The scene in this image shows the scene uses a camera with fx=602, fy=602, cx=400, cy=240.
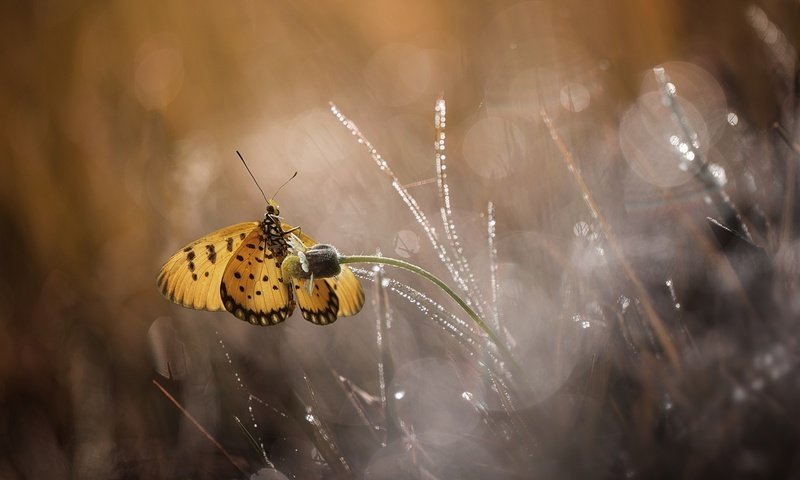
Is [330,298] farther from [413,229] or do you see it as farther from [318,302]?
[413,229]

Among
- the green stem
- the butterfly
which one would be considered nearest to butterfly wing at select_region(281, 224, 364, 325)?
the butterfly


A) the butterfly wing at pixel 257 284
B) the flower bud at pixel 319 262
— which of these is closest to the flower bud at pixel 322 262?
the flower bud at pixel 319 262

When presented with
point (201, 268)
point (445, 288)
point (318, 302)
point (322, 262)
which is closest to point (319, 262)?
point (322, 262)

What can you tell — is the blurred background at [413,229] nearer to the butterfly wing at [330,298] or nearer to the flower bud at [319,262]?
the butterfly wing at [330,298]

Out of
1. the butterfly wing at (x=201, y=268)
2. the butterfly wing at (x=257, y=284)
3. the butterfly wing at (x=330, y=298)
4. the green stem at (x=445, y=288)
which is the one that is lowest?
the green stem at (x=445, y=288)

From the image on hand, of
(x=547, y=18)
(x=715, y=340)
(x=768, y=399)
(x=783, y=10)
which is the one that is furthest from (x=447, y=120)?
(x=768, y=399)

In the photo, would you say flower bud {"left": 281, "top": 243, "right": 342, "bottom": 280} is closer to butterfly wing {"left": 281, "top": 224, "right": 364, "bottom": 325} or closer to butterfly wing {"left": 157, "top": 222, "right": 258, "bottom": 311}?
butterfly wing {"left": 281, "top": 224, "right": 364, "bottom": 325}

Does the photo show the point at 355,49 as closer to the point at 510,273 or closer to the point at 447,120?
the point at 447,120
